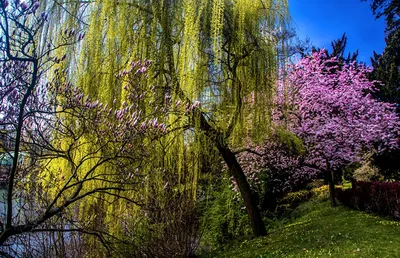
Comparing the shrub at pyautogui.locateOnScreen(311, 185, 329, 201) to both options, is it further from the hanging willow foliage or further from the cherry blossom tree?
the cherry blossom tree

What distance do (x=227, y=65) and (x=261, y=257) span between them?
2522mm

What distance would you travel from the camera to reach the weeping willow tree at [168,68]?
3357 mm

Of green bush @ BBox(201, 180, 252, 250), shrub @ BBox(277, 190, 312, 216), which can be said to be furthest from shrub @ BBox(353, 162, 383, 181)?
green bush @ BBox(201, 180, 252, 250)

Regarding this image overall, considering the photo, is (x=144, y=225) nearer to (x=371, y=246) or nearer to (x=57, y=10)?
(x=57, y=10)

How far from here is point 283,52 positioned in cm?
432

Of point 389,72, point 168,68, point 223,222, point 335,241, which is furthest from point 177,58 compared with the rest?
point 389,72

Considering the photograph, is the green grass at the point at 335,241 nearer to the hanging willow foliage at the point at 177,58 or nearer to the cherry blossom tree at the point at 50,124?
the hanging willow foliage at the point at 177,58

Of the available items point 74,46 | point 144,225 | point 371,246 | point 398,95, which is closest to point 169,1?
point 74,46

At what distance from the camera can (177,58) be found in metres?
3.58

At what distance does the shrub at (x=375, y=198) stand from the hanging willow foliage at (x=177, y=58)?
4.70m

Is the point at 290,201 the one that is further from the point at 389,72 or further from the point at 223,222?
the point at 389,72

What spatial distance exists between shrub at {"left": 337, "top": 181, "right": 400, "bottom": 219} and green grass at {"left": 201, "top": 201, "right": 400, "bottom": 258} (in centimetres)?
45

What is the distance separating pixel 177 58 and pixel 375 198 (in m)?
6.58

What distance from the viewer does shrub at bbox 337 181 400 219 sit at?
7.07 m
